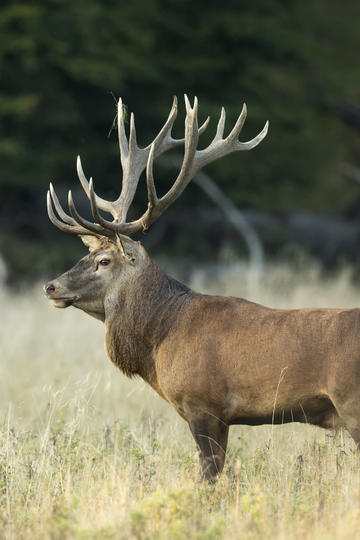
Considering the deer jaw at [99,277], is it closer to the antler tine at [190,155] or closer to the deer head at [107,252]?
the deer head at [107,252]

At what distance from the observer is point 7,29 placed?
51.4 ft

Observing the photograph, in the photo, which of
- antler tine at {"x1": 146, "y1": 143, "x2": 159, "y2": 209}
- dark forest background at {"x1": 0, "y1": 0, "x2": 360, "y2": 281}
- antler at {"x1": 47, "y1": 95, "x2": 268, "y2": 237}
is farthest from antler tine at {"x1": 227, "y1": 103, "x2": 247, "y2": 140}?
dark forest background at {"x1": 0, "y1": 0, "x2": 360, "y2": 281}

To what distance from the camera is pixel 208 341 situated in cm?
535

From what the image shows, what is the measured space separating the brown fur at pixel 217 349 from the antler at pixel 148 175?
0.64 feet

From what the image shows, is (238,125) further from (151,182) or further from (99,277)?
(99,277)

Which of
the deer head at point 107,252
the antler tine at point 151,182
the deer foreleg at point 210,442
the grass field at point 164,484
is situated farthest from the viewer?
the deer head at point 107,252

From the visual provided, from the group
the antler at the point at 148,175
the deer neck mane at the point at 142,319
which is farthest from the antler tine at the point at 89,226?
the deer neck mane at the point at 142,319

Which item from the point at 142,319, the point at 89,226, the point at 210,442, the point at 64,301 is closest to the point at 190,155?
the point at 89,226

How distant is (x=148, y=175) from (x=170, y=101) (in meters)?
12.5

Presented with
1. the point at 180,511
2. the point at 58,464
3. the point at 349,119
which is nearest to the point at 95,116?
the point at 349,119

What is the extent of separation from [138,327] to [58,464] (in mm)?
1027

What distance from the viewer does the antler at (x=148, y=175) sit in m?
5.73

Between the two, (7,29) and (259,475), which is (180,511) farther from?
(7,29)

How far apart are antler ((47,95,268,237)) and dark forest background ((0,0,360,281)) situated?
8895 millimetres
